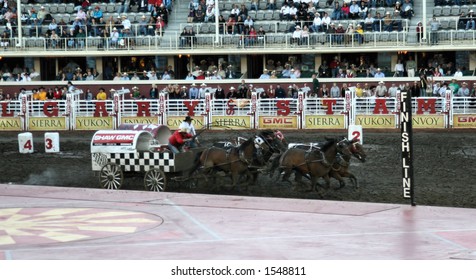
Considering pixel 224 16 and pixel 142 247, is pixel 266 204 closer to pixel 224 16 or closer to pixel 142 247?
pixel 142 247

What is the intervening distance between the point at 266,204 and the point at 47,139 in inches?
498

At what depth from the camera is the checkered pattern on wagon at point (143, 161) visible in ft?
83.1

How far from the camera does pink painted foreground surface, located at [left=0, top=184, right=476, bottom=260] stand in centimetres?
1733

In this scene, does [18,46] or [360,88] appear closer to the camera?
[360,88]

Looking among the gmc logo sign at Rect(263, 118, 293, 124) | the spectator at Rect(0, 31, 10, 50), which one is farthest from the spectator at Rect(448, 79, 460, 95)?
the spectator at Rect(0, 31, 10, 50)

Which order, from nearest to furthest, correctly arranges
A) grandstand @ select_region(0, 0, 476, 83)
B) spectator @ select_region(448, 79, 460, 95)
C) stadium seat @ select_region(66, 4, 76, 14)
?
1. spectator @ select_region(448, 79, 460, 95)
2. grandstand @ select_region(0, 0, 476, 83)
3. stadium seat @ select_region(66, 4, 76, 14)

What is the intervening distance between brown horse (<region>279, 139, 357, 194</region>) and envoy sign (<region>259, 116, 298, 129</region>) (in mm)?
14462

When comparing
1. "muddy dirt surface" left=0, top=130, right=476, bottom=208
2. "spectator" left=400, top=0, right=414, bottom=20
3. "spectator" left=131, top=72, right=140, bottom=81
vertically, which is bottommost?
"muddy dirt surface" left=0, top=130, right=476, bottom=208

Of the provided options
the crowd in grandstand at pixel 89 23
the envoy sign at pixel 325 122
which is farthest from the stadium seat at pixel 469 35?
the crowd in grandstand at pixel 89 23

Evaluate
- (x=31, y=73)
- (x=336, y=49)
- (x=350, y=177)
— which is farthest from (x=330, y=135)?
(x=31, y=73)

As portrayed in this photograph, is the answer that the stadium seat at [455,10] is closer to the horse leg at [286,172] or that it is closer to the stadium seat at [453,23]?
the stadium seat at [453,23]

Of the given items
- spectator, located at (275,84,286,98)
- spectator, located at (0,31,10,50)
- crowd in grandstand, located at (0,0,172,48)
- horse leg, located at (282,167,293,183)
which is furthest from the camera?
spectator, located at (0,31,10,50)

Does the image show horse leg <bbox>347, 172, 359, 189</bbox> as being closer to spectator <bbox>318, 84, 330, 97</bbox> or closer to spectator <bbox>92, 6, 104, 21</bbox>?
spectator <bbox>318, 84, 330, 97</bbox>

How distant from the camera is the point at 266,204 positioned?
22.8m
